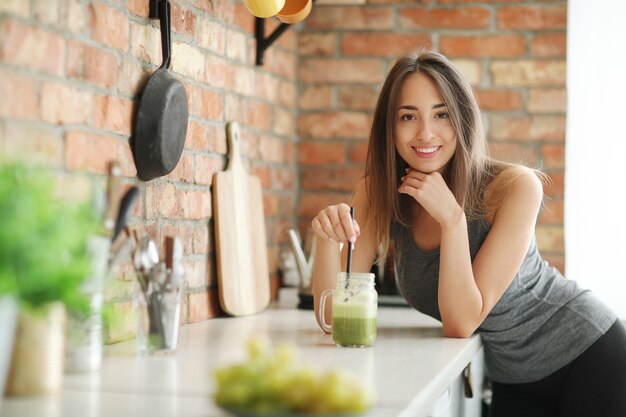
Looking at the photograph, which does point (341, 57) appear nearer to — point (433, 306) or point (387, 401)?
point (433, 306)

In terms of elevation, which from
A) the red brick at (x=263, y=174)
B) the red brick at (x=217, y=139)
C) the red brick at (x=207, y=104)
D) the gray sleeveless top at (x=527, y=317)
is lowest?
the gray sleeveless top at (x=527, y=317)

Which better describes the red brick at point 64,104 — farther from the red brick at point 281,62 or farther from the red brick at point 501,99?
the red brick at point 501,99

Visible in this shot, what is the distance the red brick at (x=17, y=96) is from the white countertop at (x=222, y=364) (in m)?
0.43

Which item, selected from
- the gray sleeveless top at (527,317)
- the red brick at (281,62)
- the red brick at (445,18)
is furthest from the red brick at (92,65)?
the red brick at (445,18)

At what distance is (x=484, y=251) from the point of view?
1.93 m

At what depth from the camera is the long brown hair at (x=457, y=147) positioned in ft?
6.72

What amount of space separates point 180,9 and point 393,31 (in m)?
1.10

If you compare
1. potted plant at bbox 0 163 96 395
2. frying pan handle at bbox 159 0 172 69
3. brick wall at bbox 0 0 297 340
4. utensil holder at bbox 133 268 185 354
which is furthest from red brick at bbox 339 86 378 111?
potted plant at bbox 0 163 96 395

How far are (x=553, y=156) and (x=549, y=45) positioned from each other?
376mm

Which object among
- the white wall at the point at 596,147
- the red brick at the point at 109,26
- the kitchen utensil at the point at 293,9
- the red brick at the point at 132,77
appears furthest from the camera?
the white wall at the point at 596,147

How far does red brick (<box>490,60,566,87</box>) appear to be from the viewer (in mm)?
2828

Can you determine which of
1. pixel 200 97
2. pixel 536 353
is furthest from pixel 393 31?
pixel 536 353

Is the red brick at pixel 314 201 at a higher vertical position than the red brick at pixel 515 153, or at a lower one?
lower

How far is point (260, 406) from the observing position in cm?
96
